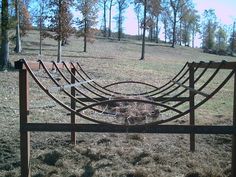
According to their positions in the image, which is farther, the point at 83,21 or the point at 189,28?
the point at 189,28

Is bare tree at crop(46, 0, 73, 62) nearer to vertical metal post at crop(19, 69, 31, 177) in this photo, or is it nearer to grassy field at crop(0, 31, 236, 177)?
grassy field at crop(0, 31, 236, 177)

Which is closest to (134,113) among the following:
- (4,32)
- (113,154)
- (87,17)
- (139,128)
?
(113,154)

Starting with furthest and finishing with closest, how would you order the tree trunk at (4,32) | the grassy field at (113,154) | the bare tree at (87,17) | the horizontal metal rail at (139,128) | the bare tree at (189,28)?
the bare tree at (189,28)
the bare tree at (87,17)
the tree trunk at (4,32)
the grassy field at (113,154)
the horizontal metal rail at (139,128)

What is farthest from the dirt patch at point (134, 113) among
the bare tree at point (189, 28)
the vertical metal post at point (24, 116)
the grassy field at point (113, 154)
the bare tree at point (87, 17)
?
the bare tree at point (189, 28)

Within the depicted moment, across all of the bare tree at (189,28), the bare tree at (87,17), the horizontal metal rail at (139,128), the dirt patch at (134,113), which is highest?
the bare tree at (189,28)

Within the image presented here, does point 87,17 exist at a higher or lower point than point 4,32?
higher

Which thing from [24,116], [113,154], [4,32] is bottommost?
[113,154]

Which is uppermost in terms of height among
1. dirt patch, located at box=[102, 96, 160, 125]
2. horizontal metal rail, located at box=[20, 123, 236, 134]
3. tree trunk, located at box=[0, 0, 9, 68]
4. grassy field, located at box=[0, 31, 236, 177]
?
tree trunk, located at box=[0, 0, 9, 68]

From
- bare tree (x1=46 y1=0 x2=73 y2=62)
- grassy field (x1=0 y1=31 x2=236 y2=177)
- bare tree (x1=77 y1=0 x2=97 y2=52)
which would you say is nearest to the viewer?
grassy field (x1=0 y1=31 x2=236 y2=177)

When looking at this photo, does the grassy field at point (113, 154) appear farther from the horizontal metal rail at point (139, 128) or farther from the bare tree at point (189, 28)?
the bare tree at point (189, 28)

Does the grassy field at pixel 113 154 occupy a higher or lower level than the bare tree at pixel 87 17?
lower

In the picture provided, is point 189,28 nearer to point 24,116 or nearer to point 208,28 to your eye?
point 208,28

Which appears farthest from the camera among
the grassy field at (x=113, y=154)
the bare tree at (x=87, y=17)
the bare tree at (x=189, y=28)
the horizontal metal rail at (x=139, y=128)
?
the bare tree at (x=189, y=28)

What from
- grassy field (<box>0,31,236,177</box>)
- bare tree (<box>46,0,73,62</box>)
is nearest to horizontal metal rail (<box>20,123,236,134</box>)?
grassy field (<box>0,31,236,177</box>)
